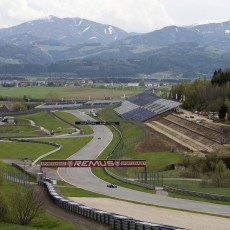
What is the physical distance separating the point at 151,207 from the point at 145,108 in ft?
382

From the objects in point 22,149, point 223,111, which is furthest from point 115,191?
point 223,111

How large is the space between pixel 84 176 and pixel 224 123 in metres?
44.4

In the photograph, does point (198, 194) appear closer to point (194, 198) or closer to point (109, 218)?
point (194, 198)

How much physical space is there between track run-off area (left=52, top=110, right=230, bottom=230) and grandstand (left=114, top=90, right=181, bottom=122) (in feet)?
230

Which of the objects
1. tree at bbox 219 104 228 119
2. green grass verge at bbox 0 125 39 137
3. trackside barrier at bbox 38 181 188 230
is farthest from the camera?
green grass verge at bbox 0 125 39 137

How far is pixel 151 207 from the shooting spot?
50.7 metres

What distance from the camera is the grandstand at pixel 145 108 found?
150387 millimetres

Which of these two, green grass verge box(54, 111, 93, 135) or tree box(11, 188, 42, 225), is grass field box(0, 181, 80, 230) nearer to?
tree box(11, 188, 42, 225)

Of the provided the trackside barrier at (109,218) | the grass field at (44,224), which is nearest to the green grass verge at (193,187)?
the trackside barrier at (109,218)

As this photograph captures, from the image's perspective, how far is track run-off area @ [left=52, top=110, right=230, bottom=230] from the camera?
40.9 metres

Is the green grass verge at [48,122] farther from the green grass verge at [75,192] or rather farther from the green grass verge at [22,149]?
the green grass verge at [75,192]

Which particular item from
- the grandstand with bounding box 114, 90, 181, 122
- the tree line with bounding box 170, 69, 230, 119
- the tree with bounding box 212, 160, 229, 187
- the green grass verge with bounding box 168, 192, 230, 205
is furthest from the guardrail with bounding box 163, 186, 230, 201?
the grandstand with bounding box 114, 90, 181, 122

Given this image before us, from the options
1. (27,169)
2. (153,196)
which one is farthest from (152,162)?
(153,196)

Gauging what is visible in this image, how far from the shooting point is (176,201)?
2169 inches
